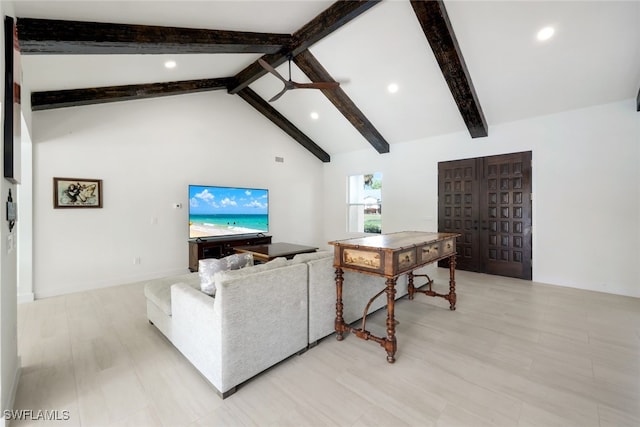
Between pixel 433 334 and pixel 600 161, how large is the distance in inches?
148

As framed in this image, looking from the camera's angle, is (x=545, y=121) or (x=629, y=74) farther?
(x=545, y=121)

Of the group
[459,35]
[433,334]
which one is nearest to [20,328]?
[433,334]

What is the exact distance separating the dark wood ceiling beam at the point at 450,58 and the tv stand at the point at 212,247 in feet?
14.4

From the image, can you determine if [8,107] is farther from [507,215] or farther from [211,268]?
[507,215]

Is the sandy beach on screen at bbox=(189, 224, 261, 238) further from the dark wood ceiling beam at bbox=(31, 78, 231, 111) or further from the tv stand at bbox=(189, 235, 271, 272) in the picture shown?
the dark wood ceiling beam at bbox=(31, 78, 231, 111)

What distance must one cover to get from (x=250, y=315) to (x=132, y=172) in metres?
3.89

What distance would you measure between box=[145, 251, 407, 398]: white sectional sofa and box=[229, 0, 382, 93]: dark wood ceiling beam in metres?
2.86

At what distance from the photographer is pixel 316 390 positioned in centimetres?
187

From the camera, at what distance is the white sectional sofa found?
183cm

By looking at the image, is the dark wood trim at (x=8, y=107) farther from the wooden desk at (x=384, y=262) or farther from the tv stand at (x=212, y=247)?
the tv stand at (x=212, y=247)

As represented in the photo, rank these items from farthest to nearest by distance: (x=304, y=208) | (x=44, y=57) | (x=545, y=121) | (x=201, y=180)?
(x=304, y=208), (x=201, y=180), (x=545, y=121), (x=44, y=57)

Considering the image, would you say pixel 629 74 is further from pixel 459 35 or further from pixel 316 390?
pixel 316 390

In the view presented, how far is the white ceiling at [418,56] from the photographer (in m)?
2.85

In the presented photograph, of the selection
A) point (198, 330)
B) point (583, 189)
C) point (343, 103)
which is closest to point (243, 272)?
point (198, 330)
